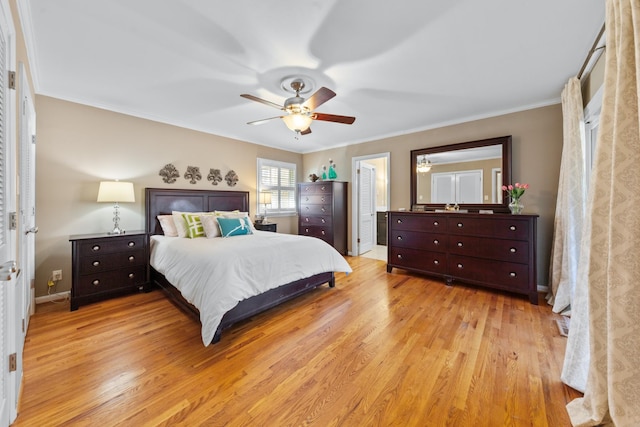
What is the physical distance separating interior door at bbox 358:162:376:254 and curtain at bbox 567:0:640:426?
4.16 metres

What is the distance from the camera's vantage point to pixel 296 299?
2.98 metres

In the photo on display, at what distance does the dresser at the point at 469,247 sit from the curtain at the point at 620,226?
2039 millimetres

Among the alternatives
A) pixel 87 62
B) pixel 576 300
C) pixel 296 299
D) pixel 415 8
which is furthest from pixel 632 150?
pixel 87 62

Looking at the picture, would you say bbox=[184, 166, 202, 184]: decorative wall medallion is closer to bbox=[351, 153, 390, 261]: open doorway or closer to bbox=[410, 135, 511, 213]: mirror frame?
bbox=[351, 153, 390, 261]: open doorway

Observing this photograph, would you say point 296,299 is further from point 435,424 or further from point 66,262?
point 66,262

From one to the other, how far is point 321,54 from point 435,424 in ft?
8.66

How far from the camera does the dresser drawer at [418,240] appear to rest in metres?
3.53

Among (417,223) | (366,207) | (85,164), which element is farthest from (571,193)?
(85,164)

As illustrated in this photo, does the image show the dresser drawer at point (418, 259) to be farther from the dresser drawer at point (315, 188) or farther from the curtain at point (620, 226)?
the curtain at point (620, 226)

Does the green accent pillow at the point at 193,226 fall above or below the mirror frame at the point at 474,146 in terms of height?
below

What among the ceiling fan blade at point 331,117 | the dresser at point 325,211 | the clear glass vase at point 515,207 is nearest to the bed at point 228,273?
the ceiling fan blade at point 331,117

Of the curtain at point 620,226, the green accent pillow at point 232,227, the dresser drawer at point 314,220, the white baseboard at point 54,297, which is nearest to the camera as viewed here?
the curtain at point 620,226

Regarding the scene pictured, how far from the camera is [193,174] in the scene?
412 cm

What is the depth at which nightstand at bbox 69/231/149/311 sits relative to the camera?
2689mm
